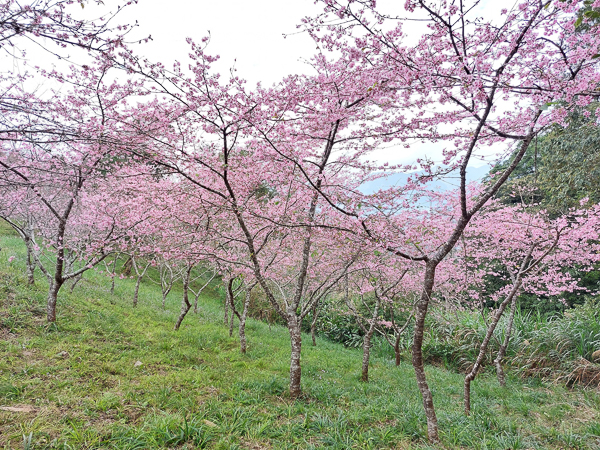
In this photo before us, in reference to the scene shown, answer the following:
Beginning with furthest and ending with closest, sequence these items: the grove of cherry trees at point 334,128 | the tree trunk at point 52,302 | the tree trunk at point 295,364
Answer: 1. the tree trunk at point 52,302
2. the tree trunk at point 295,364
3. the grove of cherry trees at point 334,128

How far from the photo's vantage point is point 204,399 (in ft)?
14.2

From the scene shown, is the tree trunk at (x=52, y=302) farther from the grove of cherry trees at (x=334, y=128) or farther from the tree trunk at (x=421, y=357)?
the tree trunk at (x=421, y=357)

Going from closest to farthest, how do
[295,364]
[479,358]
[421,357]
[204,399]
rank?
[421,357]
[204,399]
[479,358]
[295,364]

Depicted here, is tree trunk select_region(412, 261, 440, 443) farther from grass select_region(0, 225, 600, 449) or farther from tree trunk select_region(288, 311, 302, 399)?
tree trunk select_region(288, 311, 302, 399)

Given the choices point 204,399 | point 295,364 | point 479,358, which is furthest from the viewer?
point 295,364

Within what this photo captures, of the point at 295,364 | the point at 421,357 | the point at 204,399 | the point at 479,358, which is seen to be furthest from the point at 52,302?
the point at 479,358

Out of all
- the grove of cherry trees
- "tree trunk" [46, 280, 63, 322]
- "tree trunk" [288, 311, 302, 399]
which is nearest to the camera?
the grove of cherry trees

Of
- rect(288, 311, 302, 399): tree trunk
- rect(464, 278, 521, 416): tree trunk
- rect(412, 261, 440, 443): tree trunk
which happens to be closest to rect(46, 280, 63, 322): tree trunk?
rect(288, 311, 302, 399): tree trunk

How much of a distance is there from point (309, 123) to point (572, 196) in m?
13.1

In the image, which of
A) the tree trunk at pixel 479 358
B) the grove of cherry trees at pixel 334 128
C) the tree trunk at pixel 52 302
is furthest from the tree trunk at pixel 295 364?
the tree trunk at pixel 52 302

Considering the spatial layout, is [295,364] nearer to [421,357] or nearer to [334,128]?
[421,357]

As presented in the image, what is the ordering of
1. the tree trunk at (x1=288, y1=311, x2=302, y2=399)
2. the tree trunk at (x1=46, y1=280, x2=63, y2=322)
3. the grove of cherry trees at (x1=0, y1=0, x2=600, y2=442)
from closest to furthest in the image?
the grove of cherry trees at (x1=0, y1=0, x2=600, y2=442), the tree trunk at (x1=288, y1=311, x2=302, y2=399), the tree trunk at (x1=46, y1=280, x2=63, y2=322)

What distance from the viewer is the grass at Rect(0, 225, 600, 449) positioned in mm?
3408

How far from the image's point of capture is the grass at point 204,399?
11.2 feet
